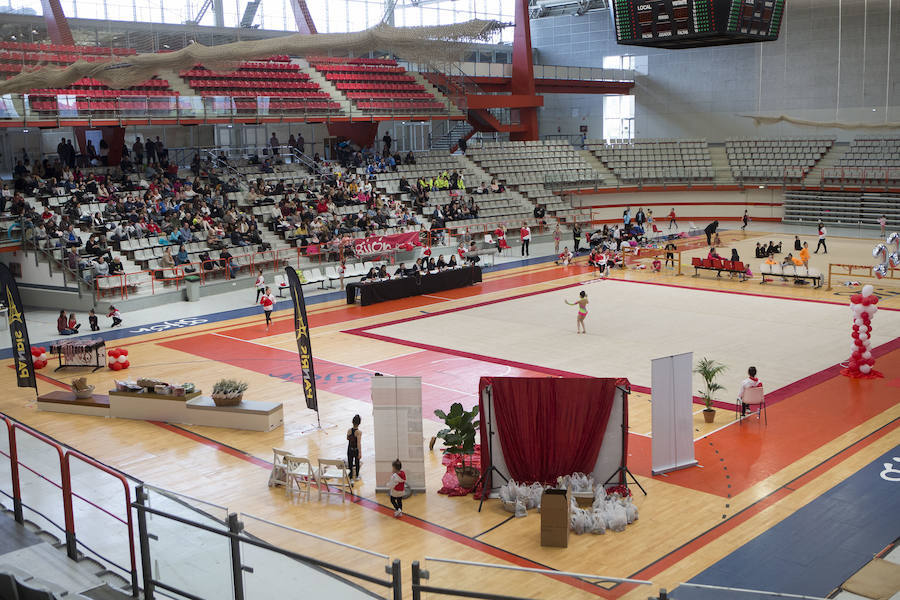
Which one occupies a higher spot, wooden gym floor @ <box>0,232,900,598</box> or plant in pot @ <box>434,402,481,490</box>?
plant in pot @ <box>434,402,481,490</box>

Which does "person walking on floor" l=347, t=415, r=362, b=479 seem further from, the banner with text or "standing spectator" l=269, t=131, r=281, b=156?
"standing spectator" l=269, t=131, r=281, b=156

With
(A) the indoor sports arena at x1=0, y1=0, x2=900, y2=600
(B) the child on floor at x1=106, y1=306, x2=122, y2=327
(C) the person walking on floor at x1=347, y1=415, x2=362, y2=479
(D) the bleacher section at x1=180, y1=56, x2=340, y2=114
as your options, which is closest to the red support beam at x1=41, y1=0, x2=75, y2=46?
(A) the indoor sports arena at x1=0, y1=0, x2=900, y2=600

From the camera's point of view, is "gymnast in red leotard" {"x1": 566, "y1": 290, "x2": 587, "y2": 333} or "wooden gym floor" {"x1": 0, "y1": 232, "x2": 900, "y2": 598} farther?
"gymnast in red leotard" {"x1": 566, "y1": 290, "x2": 587, "y2": 333}

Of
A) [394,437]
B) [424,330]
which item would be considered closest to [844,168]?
[424,330]

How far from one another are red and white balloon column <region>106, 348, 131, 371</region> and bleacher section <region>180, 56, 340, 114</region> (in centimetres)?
2086

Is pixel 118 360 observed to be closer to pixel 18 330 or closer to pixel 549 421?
pixel 18 330

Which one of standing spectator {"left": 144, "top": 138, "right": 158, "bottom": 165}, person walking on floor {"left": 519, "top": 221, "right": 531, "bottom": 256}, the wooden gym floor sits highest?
standing spectator {"left": 144, "top": 138, "right": 158, "bottom": 165}

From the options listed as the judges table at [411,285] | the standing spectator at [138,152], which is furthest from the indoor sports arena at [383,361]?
the standing spectator at [138,152]

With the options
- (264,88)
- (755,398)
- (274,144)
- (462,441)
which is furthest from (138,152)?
(755,398)

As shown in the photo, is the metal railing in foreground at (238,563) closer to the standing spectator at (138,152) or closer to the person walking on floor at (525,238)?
the person walking on floor at (525,238)

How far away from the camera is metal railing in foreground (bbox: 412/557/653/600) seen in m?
6.46

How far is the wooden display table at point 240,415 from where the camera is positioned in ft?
57.8

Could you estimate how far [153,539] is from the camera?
8.76 m

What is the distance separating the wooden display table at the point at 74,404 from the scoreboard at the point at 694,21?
1568cm
